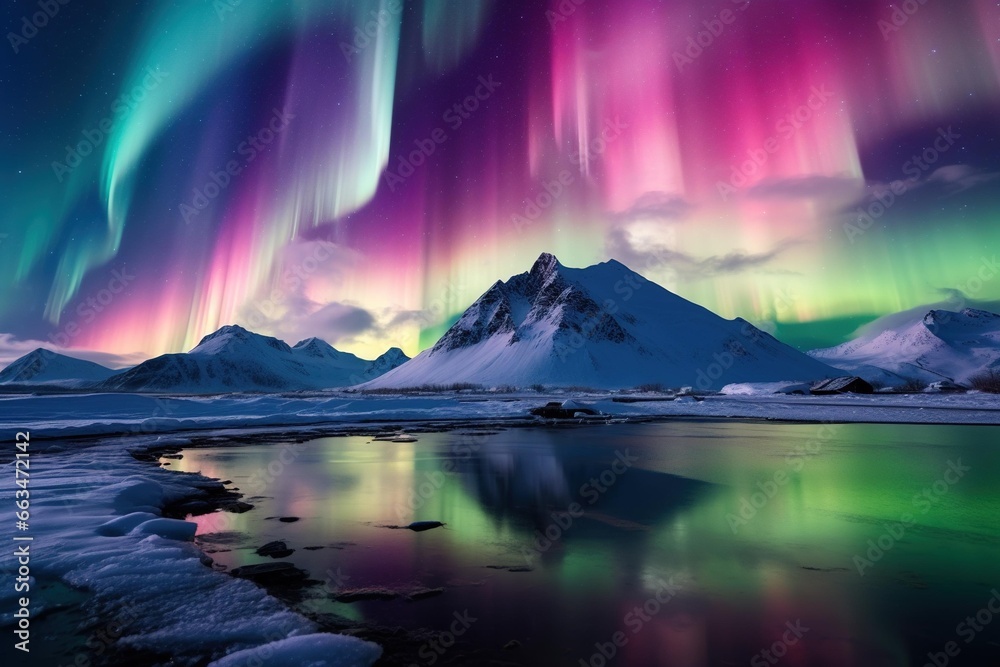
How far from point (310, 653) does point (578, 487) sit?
12697mm

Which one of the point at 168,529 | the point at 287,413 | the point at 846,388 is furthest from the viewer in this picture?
the point at 846,388

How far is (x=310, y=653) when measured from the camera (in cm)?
643

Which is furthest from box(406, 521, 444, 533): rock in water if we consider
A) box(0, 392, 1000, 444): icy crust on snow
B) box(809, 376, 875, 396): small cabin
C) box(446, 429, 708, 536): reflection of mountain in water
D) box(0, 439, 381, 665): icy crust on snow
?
box(809, 376, 875, 396): small cabin

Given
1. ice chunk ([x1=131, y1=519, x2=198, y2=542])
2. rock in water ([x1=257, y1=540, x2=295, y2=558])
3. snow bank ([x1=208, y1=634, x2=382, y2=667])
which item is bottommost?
snow bank ([x1=208, y1=634, x2=382, y2=667])

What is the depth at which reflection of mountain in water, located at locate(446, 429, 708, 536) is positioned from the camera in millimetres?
13758

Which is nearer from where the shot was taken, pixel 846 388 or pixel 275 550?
pixel 275 550

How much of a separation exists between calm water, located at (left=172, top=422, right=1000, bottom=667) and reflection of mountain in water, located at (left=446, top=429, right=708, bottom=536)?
12 cm

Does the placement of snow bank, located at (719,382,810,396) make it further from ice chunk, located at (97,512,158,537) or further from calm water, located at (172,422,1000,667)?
ice chunk, located at (97,512,158,537)

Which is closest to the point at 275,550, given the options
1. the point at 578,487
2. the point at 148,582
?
the point at 148,582

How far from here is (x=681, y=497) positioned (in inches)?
632

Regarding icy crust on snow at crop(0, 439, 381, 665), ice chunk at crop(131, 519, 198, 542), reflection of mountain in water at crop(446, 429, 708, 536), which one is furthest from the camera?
reflection of mountain in water at crop(446, 429, 708, 536)

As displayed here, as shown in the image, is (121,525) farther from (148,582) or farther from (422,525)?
(422,525)

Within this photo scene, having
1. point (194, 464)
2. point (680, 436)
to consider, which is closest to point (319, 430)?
point (194, 464)

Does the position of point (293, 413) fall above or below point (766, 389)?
below
